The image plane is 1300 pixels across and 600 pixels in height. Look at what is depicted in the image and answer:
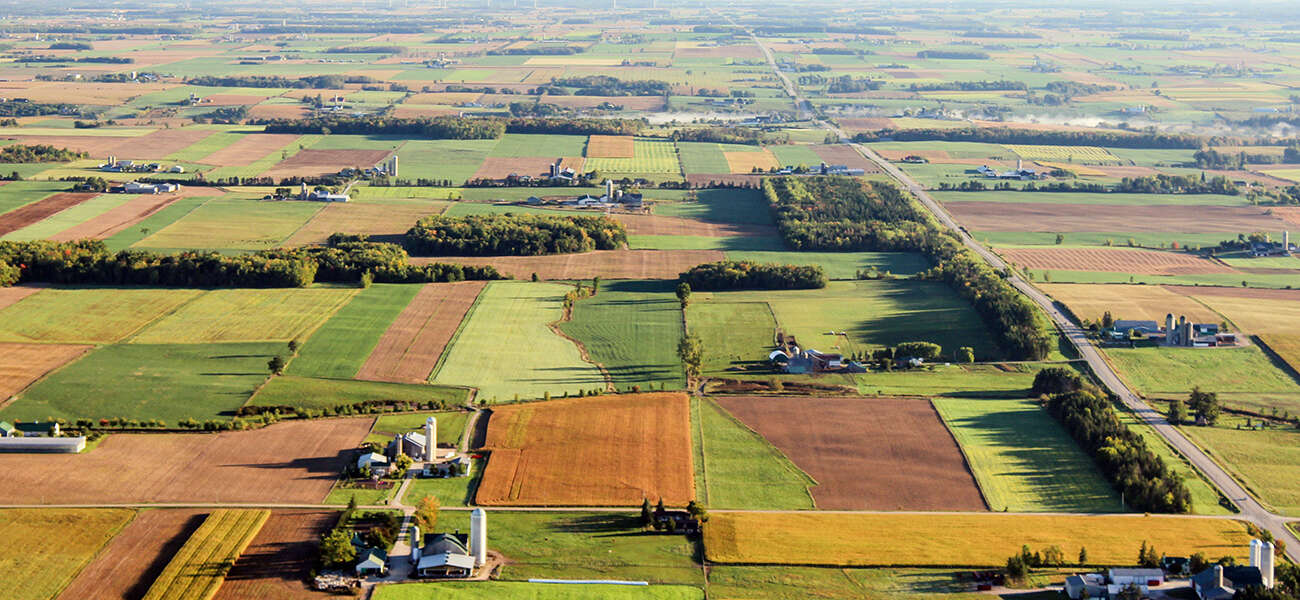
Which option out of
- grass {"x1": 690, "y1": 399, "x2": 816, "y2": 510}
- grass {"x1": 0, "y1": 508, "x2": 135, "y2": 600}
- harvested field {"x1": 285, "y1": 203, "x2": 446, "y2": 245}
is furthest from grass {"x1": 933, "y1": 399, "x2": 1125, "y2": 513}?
harvested field {"x1": 285, "y1": 203, "x2": 446, "y2": 245}

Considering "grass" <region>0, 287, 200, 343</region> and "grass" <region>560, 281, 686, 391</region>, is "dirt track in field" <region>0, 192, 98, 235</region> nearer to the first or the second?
"grass" <region>0, 287, 200, 343</region>

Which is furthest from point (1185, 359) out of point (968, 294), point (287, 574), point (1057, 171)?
point (1057, 171)

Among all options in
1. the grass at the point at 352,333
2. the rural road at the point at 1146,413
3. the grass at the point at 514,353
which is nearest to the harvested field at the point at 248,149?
the grass at the point at 352,333

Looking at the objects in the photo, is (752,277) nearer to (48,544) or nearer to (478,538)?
(478,538)

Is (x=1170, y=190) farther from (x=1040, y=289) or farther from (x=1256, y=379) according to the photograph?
(x=1256, y=379)

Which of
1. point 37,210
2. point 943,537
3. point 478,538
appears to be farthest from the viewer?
point 37,210

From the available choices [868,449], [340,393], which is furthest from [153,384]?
[868,449]

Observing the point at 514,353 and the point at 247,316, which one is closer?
the point at 514,353
